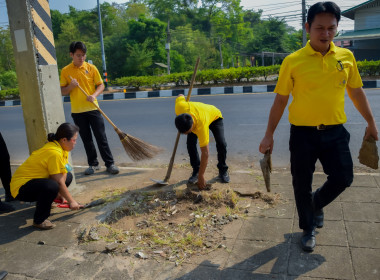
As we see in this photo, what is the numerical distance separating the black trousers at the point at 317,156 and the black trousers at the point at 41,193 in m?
2.14

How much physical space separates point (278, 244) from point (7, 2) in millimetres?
3548

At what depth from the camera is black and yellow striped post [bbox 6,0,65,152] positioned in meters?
3.73

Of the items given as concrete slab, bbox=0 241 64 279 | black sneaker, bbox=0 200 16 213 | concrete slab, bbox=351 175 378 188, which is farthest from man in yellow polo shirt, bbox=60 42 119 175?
concrete slab, bbox=351 175 378 188

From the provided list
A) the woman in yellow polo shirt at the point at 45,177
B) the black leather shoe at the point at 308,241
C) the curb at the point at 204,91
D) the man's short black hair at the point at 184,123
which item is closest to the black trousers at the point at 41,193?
the woman in yellow polo shirt at the point at 45,177

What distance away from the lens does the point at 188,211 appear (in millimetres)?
3623

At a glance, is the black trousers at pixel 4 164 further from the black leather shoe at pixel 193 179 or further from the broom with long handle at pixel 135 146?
the black leather shoe at pixel 193 179

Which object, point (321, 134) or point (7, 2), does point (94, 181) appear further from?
point (321, 134)

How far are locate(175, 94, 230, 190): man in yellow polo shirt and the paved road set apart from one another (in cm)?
122

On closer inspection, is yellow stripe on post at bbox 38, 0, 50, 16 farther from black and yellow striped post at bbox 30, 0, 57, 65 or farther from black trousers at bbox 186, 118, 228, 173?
black trousers at bbox 186, 118, 228, 173

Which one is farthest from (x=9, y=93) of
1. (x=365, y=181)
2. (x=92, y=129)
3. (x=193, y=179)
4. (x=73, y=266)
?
(x=365, y=181)

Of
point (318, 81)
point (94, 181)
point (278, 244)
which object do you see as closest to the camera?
point (318, 81)

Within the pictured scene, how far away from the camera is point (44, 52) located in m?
3.89

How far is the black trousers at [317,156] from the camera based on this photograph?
2643 mm

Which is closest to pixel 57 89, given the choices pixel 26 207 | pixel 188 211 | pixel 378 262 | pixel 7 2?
pixel 7 2
